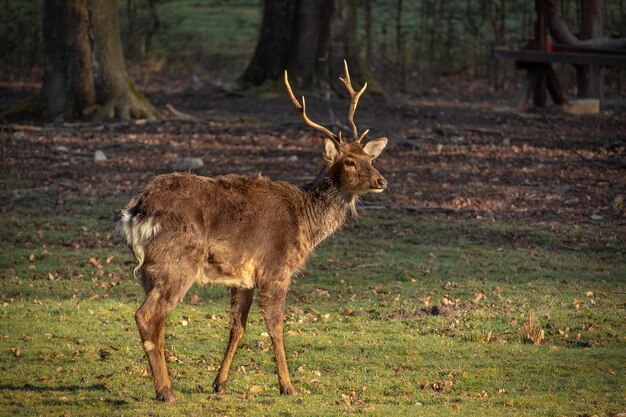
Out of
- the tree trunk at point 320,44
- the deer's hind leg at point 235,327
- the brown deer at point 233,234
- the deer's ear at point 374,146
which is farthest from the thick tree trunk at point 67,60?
the deer's hind leg at point 235,327

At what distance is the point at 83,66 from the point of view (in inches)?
814

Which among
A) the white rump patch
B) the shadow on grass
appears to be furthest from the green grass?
the white rump patch

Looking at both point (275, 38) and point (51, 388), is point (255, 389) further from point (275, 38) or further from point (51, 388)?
point (275, 38)

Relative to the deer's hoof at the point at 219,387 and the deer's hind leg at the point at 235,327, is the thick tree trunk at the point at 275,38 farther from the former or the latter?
the deer's hoof at the point at 219,387

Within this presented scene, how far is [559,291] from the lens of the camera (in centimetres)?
1099

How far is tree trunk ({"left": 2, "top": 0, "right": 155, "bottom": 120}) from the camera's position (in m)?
20.7

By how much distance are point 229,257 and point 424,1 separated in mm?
25433

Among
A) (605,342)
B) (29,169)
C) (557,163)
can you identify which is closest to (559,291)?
(605,342)

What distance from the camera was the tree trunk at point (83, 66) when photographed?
67.9 ft

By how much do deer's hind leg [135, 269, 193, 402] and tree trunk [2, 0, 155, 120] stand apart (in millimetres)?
14060

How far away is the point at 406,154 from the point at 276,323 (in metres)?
11.1

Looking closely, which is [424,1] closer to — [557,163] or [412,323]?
[557,163]

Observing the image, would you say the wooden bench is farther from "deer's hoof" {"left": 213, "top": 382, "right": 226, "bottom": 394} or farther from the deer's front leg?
"deer's hoof" {"left": 213, "top": 382, "right": 226, "bottom": 394}

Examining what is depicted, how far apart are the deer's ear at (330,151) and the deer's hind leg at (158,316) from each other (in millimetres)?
1695
